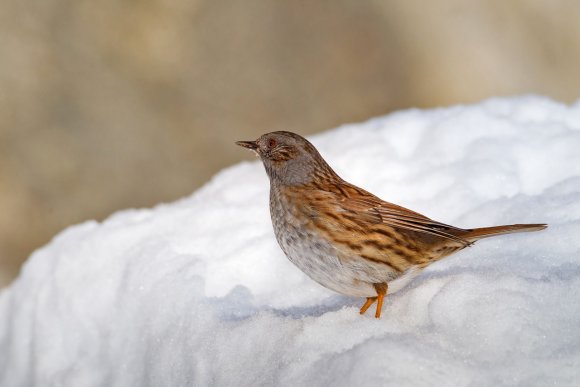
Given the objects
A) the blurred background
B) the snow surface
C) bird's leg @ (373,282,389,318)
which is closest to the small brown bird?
bird's leg @ (373,282,389,318)

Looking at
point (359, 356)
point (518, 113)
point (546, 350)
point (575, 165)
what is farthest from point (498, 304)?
point (518, 113)

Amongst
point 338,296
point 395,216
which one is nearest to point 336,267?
point 395,216

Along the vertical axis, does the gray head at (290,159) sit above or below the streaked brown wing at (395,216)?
above

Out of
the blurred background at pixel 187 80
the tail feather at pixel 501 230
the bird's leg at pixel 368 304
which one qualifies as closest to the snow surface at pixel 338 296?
the bird's leg at pixel 368 304

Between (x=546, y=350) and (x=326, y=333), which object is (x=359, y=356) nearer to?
(x=326, y=333)

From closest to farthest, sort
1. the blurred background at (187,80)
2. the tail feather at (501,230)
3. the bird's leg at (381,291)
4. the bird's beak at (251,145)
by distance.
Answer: the tail feather at (501,230), the bird's leg at (381,291), the bird's beak at (251,145), the blurred background at (187,80)

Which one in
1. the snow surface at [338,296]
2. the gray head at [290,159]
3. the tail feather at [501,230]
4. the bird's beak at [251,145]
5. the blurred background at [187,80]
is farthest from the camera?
the blurred background at [187,80]

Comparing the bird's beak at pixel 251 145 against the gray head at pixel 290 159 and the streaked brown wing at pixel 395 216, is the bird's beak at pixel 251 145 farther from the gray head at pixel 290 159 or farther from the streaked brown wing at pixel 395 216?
the streaked brown wing at pixel 395 216

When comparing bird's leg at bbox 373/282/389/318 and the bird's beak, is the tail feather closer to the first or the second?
bird's leg at bbox 373/282/389/318
